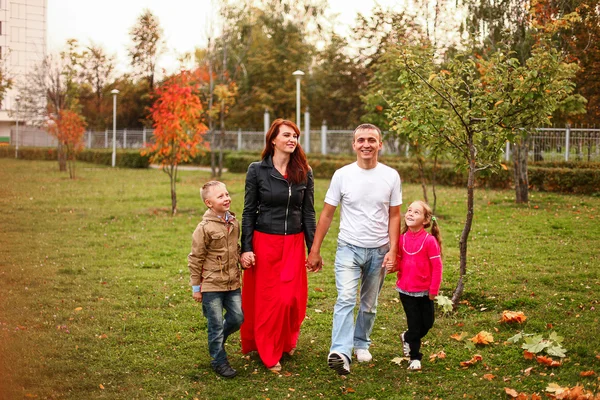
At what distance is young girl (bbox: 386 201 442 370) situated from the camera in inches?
196

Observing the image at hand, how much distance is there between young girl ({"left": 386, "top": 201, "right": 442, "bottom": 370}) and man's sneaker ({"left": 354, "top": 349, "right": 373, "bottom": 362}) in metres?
0.32

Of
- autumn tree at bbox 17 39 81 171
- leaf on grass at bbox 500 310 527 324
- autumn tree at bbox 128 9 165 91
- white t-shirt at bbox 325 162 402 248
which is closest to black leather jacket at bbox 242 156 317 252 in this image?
white t-shirt at bbox 325 162 402 248

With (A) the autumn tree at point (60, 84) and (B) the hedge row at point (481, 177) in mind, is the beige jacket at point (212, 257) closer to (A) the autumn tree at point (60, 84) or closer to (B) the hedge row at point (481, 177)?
(B) the hedge row at point (481, 177)

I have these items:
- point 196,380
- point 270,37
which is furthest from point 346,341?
point 270,37

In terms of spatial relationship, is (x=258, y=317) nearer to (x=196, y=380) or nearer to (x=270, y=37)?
(x=196, y=380)

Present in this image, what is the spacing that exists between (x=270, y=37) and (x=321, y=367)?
36.9 metres

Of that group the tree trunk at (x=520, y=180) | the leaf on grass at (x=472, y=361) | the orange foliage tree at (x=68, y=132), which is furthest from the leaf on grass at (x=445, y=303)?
the orange foliage tree at (x=68, y=132)

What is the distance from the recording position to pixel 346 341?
16.1 ft

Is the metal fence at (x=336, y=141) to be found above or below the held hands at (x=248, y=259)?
above

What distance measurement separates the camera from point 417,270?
16.4ft

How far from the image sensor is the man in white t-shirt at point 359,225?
4.93 metres

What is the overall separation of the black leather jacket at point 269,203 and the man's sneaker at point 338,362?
95 centimetres

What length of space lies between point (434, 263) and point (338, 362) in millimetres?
984

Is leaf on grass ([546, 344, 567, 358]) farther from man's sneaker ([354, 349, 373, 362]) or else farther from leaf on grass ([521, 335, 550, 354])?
man's sneaker ([354, 349, 373, 362])
